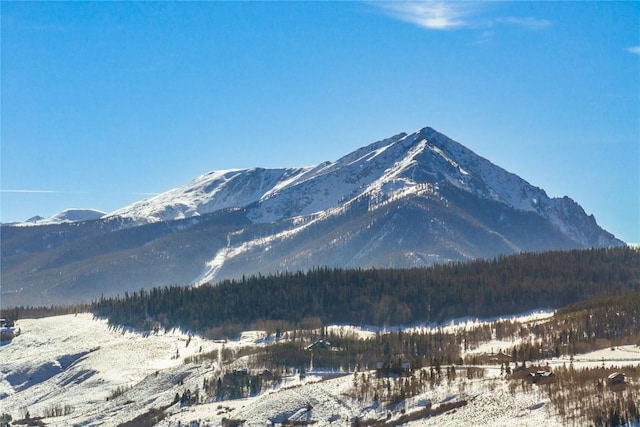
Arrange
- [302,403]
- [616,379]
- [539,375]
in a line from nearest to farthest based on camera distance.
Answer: [616,379], [539,375], [302,403]

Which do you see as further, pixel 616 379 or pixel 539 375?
pixel 539 375

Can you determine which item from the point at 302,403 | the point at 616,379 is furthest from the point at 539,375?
the point at 302,403

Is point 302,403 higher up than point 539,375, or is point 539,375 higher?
point 539,375

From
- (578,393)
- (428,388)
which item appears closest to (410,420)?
(428,388)

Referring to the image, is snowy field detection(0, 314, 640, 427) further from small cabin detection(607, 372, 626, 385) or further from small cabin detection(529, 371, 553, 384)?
small cabin detection(607, 372, 626, 385)

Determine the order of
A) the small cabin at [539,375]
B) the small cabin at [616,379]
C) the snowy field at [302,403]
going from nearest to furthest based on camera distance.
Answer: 1. the small cabin at [616,379]
2. the snowy field at [302,403]
3. the small cabin at [539,375]

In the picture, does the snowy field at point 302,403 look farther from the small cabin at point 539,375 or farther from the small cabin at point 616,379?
the small cabin at point 616,379

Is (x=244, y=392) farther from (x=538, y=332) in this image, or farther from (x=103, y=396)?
(x=538, y=332)

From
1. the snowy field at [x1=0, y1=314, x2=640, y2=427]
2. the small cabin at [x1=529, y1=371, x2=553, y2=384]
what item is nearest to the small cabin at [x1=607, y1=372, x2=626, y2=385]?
the snowy field at [x1=0, y1=314, x2=640, y2=427]

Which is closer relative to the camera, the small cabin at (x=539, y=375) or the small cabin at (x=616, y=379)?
the small cabin at (x=616, y=379)

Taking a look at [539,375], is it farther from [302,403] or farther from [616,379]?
Answer: [302,403]

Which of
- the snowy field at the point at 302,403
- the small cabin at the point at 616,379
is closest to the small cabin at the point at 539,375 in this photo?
the snowy field at the point at 302,403
